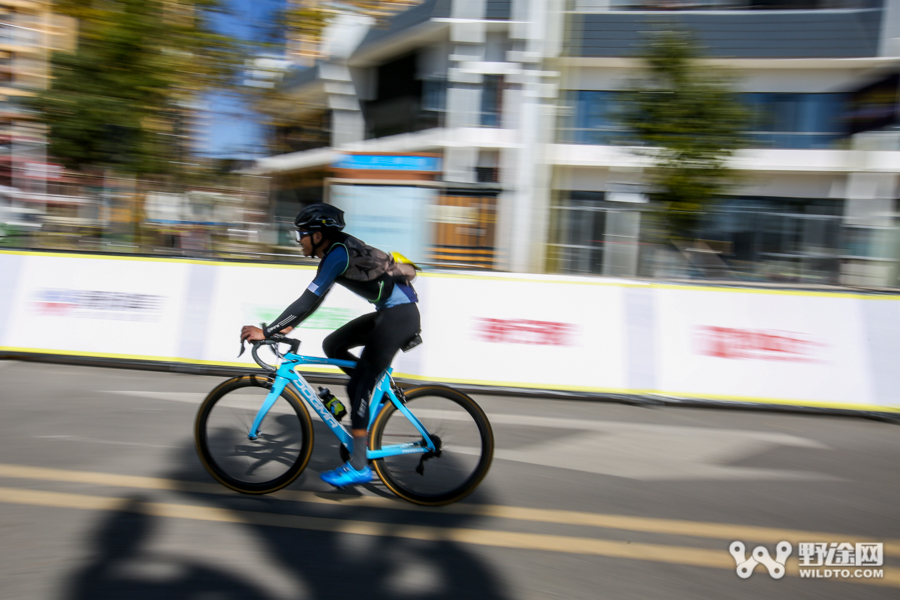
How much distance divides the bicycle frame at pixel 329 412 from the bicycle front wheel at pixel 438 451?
3 centimetres

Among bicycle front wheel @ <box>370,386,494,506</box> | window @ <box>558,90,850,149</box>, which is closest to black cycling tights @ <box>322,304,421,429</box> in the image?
bicycle front wheel @ <box>370,386,494,506</box>

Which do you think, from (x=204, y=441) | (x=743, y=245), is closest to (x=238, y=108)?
(x=204, y=441)

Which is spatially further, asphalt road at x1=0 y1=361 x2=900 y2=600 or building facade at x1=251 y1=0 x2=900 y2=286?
building facade at x1=251 y1=0 x2=900 y2=286

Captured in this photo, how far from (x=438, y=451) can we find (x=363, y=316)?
933 mm

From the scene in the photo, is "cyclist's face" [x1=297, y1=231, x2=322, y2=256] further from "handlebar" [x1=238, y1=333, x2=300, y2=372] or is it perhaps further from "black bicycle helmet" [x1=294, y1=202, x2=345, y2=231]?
"handlebar" [x1=238, y1=333, x2=300, y2=372]

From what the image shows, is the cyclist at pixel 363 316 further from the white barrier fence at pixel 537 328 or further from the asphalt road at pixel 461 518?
the white barrier fence at pixel 537 328

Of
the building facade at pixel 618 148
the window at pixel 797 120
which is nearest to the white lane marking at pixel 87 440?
the building facade at pixel 618 148

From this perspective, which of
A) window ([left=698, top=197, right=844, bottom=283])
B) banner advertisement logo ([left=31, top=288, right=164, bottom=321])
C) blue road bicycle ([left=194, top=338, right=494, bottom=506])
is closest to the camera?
blue road bicycle ([left=194, top=338, right=494, bottom=506])

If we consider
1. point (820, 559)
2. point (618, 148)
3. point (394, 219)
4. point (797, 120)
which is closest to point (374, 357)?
point (820, 559)

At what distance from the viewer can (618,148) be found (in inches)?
786

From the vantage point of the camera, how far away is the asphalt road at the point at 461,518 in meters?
3.11

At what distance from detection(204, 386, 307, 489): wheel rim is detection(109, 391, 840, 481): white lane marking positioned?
0.09 metres

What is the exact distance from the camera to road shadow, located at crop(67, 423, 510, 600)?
9.78 ft

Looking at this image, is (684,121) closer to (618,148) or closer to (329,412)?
(618,148)
